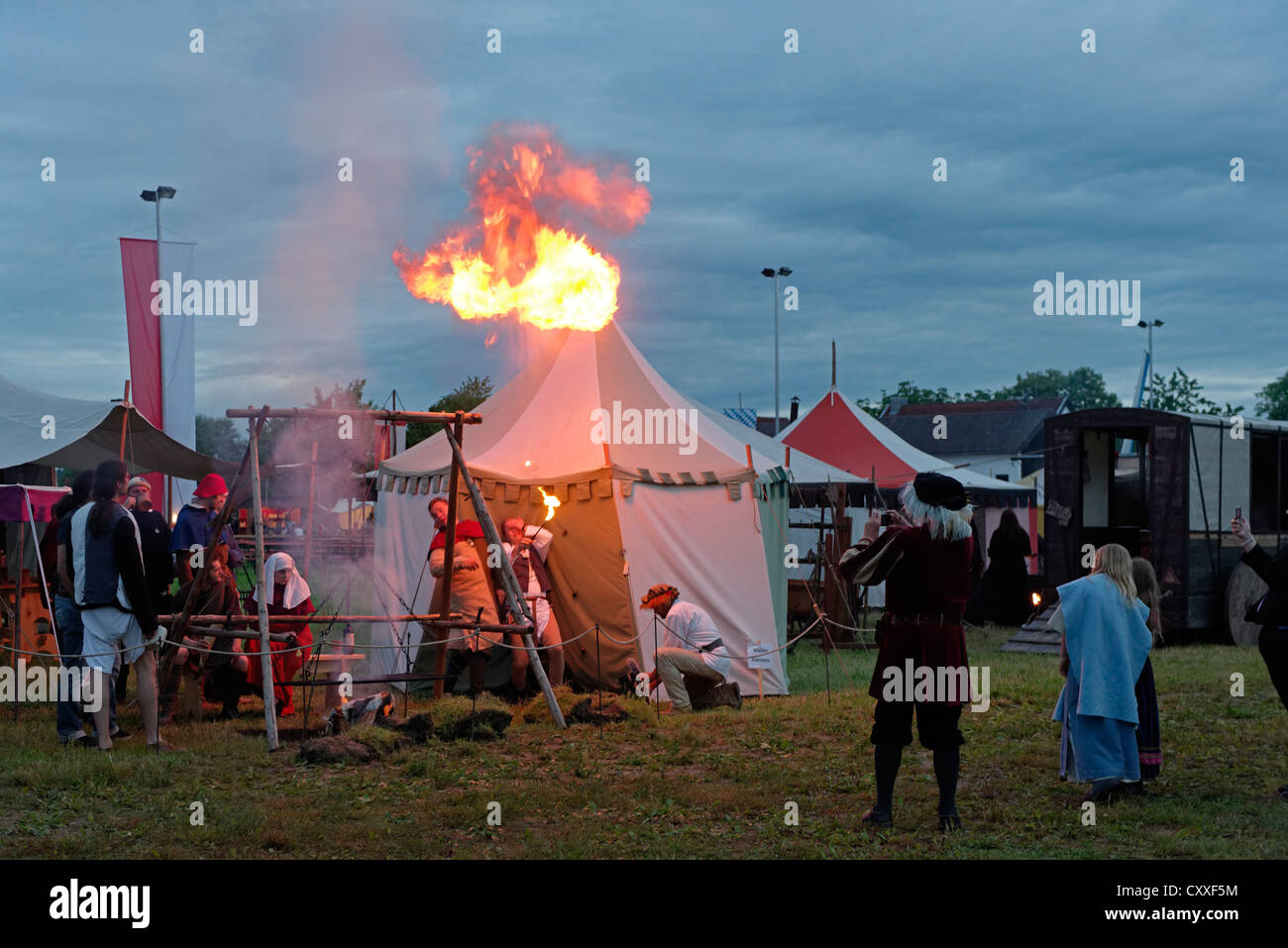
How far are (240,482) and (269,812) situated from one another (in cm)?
322

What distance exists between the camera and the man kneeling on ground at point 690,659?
10.4 m

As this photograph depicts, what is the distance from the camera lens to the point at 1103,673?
22.7 feet

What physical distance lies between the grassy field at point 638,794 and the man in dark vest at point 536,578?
1.41 meters

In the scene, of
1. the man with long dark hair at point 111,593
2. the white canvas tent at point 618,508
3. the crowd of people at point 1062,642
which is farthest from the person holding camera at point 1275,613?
the man with long dark hair at point 111,593

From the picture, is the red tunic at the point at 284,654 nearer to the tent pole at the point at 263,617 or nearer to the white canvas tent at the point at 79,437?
the tent pole at the point at 263,617

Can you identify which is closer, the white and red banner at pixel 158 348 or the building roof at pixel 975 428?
the white and red banner at pixel 158 348

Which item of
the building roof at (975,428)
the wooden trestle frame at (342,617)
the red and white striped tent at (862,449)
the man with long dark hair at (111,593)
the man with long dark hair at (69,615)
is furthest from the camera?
the building roof at (975,428)

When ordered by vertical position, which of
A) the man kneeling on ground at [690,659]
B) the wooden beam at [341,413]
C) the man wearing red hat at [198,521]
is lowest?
the man kneeling on ground at [690,659]

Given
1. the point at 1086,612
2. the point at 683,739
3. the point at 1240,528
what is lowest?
the point at 683,739

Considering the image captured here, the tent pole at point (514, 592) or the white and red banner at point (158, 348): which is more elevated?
the white and red banner at point (158, 348)

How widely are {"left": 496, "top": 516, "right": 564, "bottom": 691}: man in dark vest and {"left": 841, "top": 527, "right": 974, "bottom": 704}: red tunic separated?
5.31 m
